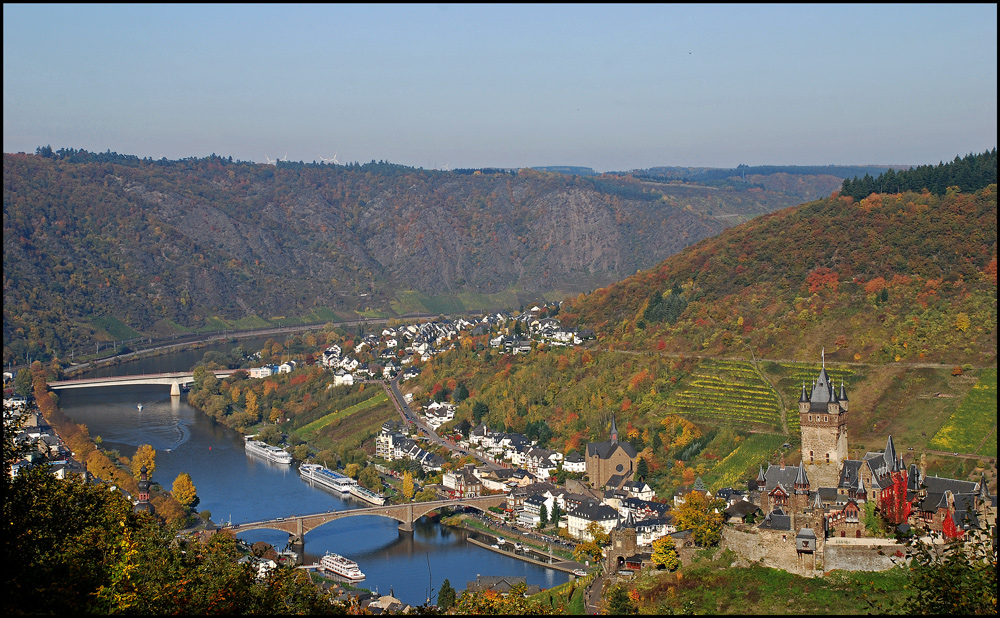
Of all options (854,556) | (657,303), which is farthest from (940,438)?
(657,303)

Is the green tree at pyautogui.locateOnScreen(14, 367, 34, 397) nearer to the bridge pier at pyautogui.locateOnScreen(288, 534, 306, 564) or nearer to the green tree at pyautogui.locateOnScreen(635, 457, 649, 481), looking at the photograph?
the bridge pier at pyautogui.locateOnScreen(288, 534, 306, 564)

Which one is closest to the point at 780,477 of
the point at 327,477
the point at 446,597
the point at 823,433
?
the point at 823,433

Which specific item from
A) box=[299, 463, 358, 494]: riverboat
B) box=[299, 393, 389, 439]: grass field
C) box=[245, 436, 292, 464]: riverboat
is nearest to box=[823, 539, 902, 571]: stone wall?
box=[299, 463, 358, 494]: riverboat

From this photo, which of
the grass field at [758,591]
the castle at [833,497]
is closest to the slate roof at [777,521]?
the castle at [833,497]

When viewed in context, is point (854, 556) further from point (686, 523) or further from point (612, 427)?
point (612, 427)

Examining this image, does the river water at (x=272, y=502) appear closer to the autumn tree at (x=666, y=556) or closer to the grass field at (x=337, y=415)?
the grass field at (x=337, y=415)
